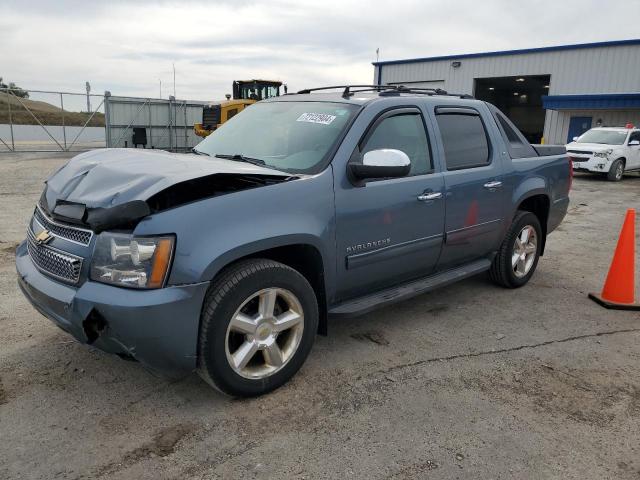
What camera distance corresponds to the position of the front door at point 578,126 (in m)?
26.1

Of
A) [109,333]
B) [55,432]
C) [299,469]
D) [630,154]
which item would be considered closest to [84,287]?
[109,333]

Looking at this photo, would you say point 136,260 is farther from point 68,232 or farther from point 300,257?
point 300,257

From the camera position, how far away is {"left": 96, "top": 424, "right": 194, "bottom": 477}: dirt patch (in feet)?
8.05

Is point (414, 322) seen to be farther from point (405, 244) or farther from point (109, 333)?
point (109, 333)

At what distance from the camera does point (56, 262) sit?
9.40 ft

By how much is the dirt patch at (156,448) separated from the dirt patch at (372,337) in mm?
1585

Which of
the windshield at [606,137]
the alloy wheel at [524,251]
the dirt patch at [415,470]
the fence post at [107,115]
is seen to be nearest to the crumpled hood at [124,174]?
the dirt patch at [415,470]

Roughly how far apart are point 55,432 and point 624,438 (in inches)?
119

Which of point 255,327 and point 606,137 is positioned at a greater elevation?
point 606,137

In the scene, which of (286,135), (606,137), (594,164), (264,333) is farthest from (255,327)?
(606,137)

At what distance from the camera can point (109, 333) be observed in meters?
2.63

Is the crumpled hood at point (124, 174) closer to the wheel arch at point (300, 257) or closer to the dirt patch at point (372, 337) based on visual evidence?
the wheel arch at point (300, 257)

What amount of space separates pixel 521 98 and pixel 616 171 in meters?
28.3

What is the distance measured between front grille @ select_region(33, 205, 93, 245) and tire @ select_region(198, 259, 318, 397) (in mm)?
707
